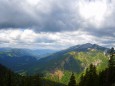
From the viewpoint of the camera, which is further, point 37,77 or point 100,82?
point 100,82

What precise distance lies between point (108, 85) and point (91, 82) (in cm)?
630

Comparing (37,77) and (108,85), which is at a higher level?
(37,77)

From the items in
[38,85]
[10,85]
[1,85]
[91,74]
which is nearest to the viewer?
[38,85]

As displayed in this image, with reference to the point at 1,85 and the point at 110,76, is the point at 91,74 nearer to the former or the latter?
the point at 110,76

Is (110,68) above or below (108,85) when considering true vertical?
above

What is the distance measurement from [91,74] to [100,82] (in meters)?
13.5

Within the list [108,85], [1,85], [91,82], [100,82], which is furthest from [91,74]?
[1,85]

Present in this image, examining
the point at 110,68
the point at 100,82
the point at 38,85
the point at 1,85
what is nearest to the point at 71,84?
the point at 38,85

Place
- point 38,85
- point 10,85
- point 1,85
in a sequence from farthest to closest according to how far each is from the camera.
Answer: point 1,85
point 10,85
point 38,85

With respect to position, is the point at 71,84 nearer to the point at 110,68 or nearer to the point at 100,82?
the point at 110,68

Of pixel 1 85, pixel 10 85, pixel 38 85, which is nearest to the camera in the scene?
pixel 38 85

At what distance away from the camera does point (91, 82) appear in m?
74.6

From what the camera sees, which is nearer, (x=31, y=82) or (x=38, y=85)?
(x=38, y=85)

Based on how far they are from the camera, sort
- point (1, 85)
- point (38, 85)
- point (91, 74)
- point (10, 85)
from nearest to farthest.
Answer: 1. point (38, 85)
2. point (10, 85)
3. point (91, 74)
4. point (1, 85)
